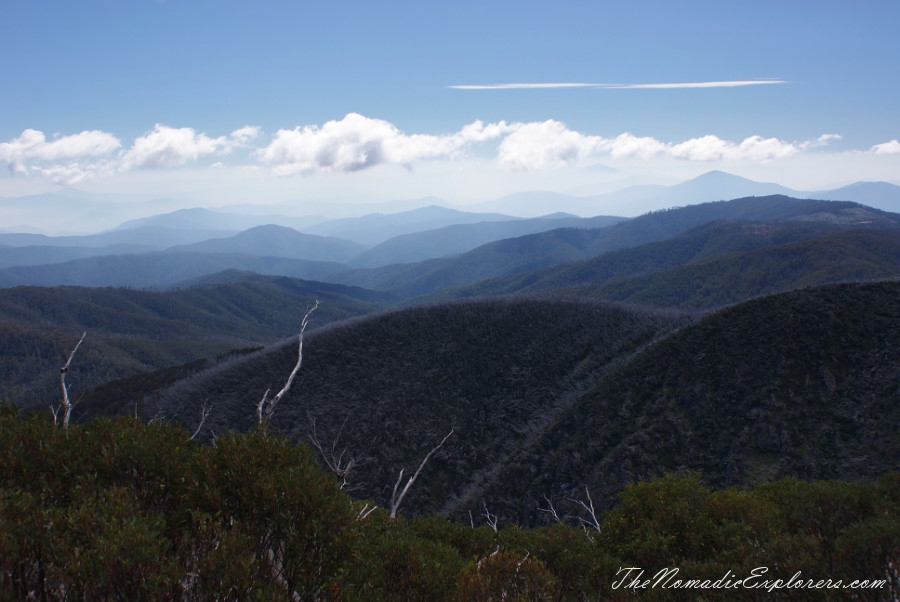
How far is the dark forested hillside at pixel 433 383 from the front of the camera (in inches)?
1620

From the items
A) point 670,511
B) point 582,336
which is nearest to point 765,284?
point 582,336

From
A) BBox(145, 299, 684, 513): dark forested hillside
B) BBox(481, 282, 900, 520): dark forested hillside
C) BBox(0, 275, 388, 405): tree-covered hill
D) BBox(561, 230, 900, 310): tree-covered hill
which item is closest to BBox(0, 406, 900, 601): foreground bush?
BBox(481, 282, 900, 520): dark forested hillside

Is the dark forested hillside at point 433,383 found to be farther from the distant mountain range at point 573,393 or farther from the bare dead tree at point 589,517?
the bare dead tree at point 589,517

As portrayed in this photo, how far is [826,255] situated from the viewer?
12888cm

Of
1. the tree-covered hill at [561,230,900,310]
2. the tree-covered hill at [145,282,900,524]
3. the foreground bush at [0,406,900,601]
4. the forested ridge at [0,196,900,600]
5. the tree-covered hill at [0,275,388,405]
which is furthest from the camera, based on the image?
the tree-covered hill at [561,230,900,310]

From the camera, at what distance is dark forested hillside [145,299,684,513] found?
41.2 m

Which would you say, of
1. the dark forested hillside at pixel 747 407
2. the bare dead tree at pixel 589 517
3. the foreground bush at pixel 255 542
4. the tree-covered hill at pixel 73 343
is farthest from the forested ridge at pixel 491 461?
the tree-covered hill at pixel 73 343

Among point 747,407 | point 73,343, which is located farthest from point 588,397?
point 73,343

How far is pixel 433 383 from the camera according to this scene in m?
49.3

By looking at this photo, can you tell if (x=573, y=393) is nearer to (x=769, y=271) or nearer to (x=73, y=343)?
(x=769, y=271)

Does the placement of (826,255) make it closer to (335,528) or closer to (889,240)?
(889,240)

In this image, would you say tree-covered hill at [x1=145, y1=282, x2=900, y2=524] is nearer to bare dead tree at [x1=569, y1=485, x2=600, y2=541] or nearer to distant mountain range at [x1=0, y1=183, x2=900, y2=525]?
distant mountain range at [x1=0, y1=183, x2=900, y2=525]

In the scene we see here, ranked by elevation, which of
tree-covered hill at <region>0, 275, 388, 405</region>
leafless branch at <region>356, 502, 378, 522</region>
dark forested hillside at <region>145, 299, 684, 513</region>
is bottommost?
tree-covered hill at <region>0, 275, 388, 405</region>

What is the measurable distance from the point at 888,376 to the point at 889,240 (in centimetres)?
15046
